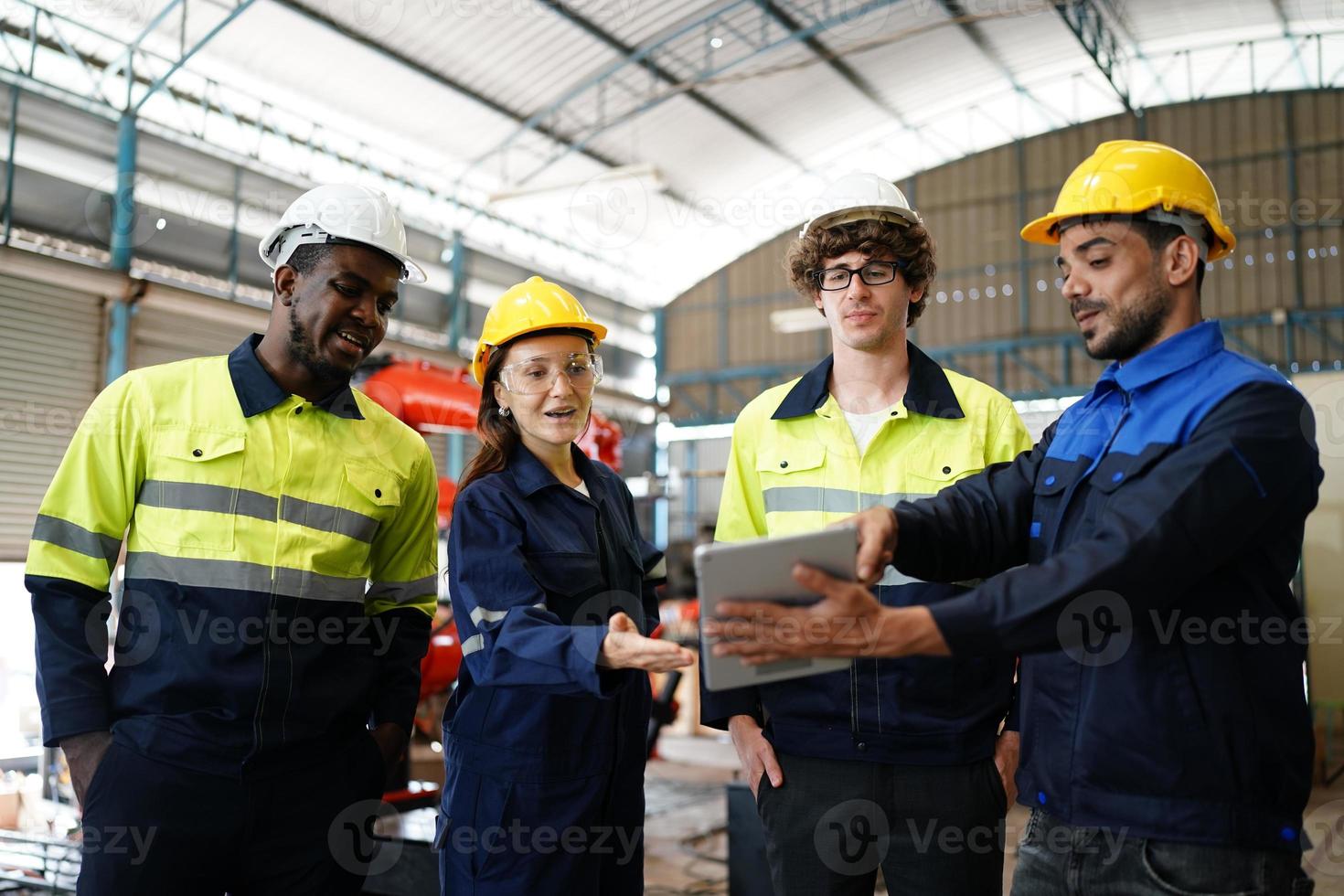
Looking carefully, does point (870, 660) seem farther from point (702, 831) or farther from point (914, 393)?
point (702, 831)

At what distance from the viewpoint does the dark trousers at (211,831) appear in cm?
239

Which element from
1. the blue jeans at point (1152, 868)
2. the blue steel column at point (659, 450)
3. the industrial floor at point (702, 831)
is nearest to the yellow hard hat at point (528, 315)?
the blue jeans at point (1152, 868)

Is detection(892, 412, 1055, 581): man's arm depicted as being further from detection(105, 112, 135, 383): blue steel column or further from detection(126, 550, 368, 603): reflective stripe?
detection(105, 112, 135, 383): blue steel column

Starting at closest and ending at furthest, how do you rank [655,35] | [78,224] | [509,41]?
[78,224]
[509,41]
[655,35]

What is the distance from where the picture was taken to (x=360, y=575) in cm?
286

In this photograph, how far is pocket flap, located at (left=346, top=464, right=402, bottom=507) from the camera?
2.82m

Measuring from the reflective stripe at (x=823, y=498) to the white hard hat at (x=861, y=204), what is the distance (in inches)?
28.3

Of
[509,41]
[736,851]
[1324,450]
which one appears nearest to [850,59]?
[509,41]

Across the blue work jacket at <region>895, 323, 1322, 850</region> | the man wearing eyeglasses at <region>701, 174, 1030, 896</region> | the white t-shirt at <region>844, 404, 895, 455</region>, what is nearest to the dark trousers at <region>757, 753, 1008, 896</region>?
the man wearing eyeglasses at <region>701, 174, 1030, 896</region>

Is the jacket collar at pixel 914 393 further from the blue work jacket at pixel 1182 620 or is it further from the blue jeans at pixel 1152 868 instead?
Answer: the blue jeans at pixel 1152 868

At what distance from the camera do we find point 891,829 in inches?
98.8

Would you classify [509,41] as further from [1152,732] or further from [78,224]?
[1152,732]

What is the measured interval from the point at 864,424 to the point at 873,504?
0.24 metres

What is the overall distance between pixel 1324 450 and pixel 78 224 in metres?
12.4
